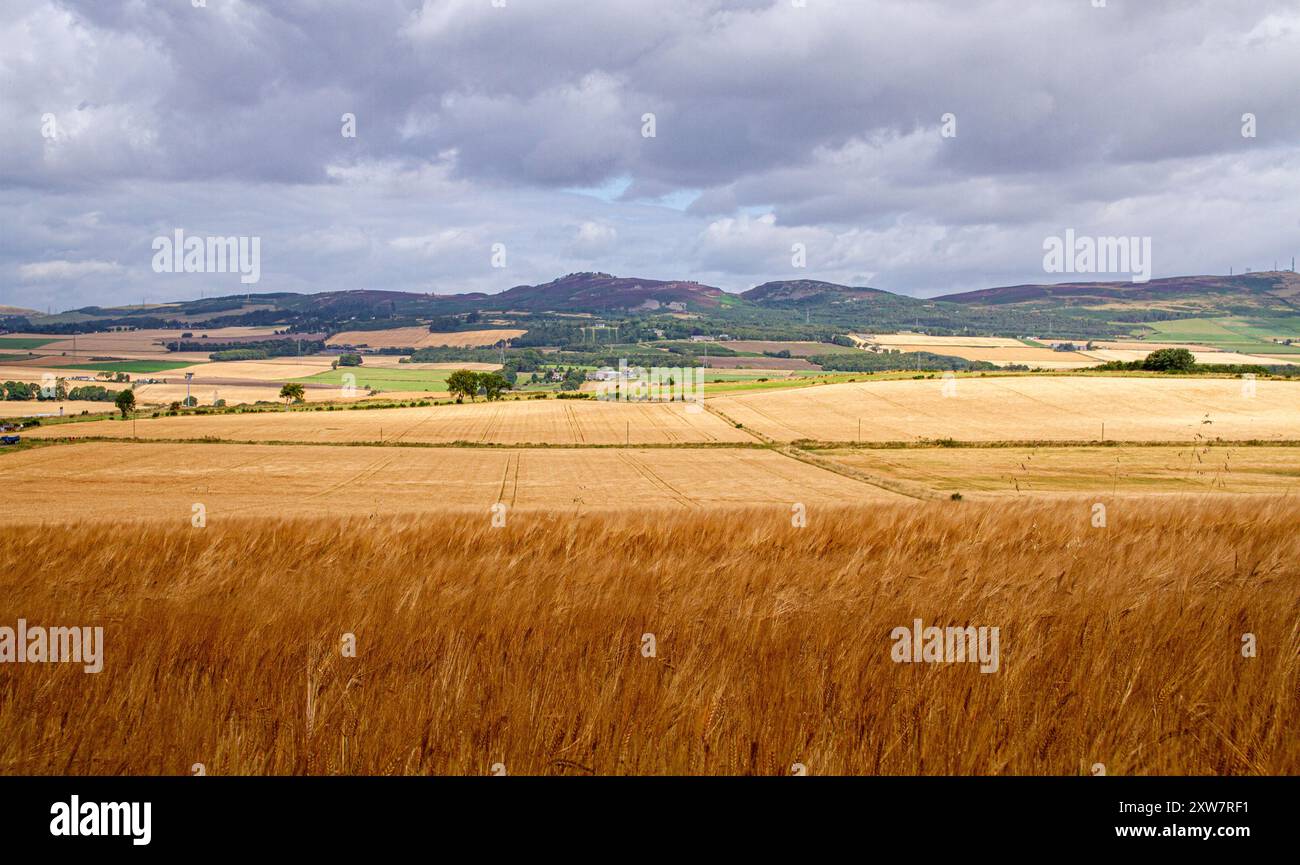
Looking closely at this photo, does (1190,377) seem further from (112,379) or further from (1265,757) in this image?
(112,379)

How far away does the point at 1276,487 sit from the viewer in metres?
34.0

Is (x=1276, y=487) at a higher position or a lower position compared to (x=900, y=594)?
lower

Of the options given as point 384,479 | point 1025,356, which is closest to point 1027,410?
point 384,479

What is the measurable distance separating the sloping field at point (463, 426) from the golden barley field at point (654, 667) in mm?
62033

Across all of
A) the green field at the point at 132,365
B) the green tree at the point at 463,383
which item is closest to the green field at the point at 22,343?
the green field at the point at 132,365

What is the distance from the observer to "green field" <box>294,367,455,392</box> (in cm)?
14062

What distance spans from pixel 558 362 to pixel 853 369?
2523 inches

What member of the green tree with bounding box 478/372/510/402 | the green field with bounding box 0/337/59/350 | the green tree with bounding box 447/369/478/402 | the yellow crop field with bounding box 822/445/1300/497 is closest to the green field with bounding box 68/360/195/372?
the green field with bounding box 0/337/59/350

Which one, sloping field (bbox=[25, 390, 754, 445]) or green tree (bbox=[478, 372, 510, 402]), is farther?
green tree (bbox=[478, 372, 510, 402])

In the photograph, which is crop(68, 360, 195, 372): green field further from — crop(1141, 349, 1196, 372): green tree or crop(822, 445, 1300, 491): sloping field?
crop(1141, 349, 1196, 372): green tree

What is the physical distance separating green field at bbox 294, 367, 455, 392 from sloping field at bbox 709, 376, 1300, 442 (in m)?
60.5

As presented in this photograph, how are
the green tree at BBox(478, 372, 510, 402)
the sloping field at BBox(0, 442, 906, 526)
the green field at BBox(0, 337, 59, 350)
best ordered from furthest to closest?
1. the green field at BBox(0, 337, 59, 350)
2. the green tree at BBox(478, 372, 510, 402)
3. the sloping field at BBox(0, 442, 906, 526)

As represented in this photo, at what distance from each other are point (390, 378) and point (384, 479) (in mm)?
111803
